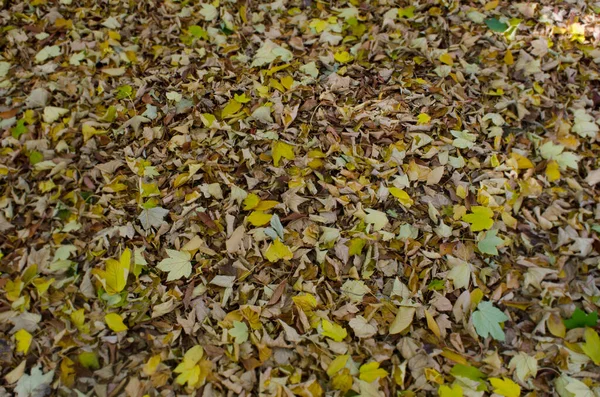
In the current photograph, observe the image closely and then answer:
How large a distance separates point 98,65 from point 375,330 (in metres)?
2.30

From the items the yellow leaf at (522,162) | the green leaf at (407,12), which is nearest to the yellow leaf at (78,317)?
the yellow leaf at (522,162)

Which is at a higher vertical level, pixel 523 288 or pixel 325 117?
pixel 325 117

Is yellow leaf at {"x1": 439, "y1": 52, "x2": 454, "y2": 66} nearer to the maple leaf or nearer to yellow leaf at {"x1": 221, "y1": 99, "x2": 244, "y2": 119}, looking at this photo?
yellow leaf at {"x1": 221, "y1": 99, "x2": 244, "y2": 119}

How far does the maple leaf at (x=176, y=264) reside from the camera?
6.80ft

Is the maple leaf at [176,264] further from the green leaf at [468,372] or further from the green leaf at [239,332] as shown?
the green leaf at [468,372]

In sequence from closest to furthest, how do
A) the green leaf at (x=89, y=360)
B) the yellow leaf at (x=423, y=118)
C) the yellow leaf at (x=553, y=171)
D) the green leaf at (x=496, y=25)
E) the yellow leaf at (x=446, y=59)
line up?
the green leaf at (x=89, y=360), the yellow leaf at (x=553, y=171), the yellow leaf at (x=423, y=118), the yellow leaf at (x=446, y=59), the green leaf at (x=496, y=25)

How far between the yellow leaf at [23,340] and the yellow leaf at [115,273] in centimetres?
35

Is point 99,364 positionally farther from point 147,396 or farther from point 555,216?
point 555,216

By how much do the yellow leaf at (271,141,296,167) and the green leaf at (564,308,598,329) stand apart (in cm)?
144

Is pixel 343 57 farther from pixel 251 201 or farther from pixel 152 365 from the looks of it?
pixel 152 365

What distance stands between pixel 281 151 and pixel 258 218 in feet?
1.38

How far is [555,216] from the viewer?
2254mm

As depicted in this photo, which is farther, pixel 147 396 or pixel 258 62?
pixel 258 62

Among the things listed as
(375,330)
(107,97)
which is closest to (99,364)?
(375,330)
